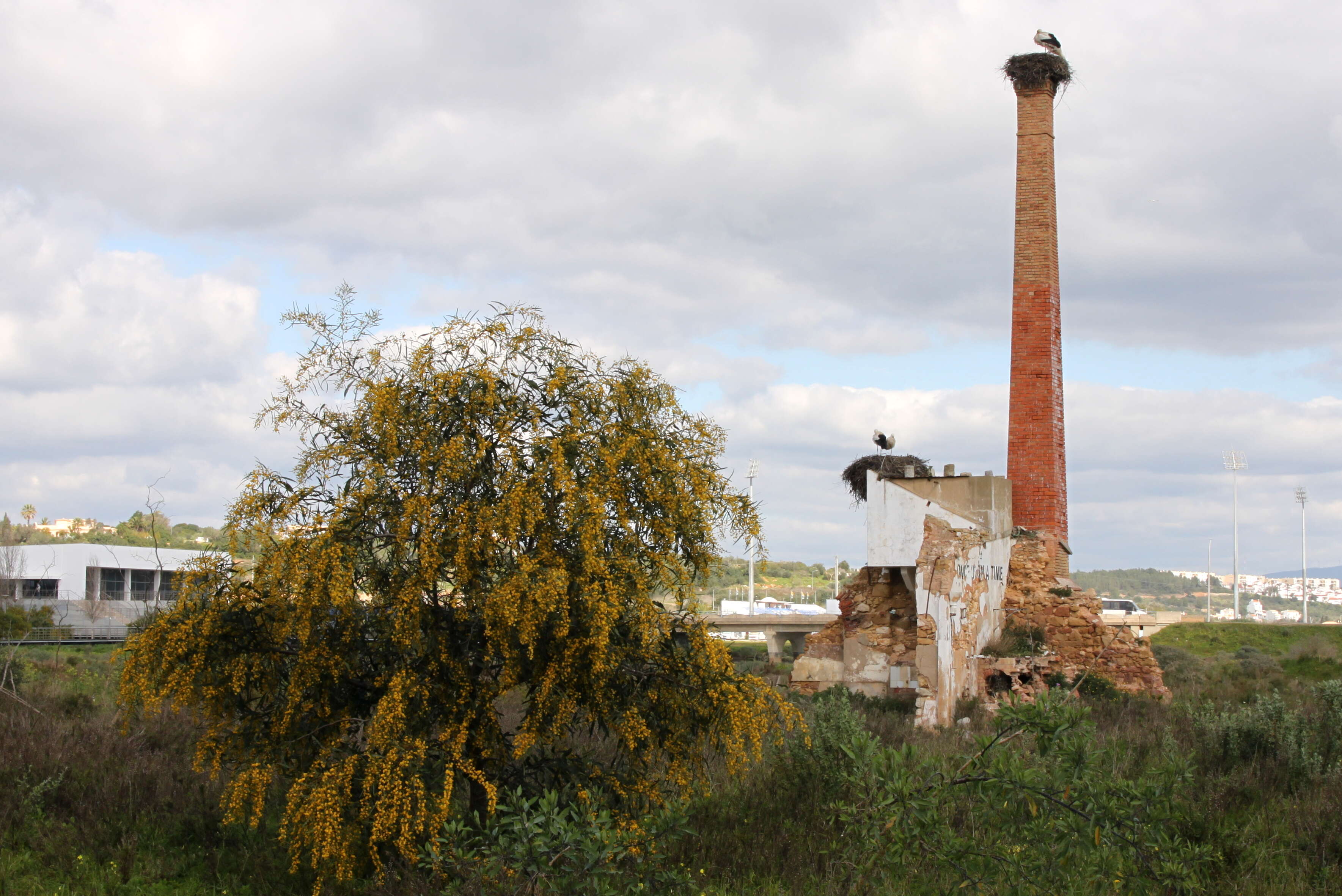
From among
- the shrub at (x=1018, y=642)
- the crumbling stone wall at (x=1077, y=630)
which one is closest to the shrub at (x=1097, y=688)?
the crumbling stone wall at (x=1077, y=630)

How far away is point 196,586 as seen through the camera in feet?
29.7

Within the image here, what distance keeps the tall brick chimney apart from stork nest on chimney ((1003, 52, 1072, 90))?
2 cm

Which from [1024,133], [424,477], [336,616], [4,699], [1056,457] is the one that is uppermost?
[1024,133]

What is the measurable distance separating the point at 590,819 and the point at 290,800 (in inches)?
114

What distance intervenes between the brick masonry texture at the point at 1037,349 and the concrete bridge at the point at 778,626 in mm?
15398

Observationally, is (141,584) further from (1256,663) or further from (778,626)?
(1256,663)

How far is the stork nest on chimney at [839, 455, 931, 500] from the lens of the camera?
25.0m

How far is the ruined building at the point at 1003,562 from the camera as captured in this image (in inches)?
814

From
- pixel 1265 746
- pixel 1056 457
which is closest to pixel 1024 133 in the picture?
pixel 1056 457

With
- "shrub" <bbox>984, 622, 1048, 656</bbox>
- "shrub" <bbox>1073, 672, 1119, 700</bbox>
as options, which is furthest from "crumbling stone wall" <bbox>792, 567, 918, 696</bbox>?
"shrub" <bbox>1073, 672, 1119, 700</bbox>

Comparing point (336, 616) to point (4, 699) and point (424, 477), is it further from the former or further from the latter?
point (4, 699)

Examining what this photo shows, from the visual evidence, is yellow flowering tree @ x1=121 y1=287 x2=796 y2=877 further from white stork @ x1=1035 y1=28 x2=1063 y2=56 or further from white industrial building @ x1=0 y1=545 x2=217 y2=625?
white industrial building @ x1=0 y1=545 x2=217 y2=625

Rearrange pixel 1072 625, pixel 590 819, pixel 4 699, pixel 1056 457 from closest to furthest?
pixel 590 819 → pixel 4 699 → pixel 1072 625 → pixel 1056 457

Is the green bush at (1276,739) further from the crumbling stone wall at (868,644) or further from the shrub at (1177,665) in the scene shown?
the shrub at (1177,665)
